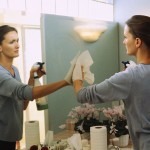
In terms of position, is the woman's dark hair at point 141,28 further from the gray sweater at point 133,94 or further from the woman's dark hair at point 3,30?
the woman's dark hair at point 3,30

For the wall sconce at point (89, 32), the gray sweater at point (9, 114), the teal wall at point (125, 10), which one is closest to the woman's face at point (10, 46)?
the gray sweater at point (9, 114)

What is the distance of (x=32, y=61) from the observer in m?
1.63

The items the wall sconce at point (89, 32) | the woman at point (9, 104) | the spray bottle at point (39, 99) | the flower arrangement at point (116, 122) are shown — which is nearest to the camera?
the woman at point (9, 104)

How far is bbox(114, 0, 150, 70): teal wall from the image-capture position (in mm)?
2182

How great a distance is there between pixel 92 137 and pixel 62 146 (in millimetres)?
185

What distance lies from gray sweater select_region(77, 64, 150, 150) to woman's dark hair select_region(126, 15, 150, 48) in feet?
0.38

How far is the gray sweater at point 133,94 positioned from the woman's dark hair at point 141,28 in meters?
0.12

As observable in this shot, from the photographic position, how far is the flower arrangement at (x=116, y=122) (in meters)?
1.61

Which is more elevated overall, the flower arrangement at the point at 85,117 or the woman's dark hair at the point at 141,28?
the woman's dark hair at the point at 141,28

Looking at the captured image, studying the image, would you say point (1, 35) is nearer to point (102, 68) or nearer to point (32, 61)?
point (32, 61)

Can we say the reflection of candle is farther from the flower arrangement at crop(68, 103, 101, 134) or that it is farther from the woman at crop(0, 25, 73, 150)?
the woman at crop(0, 25, 73, 150)

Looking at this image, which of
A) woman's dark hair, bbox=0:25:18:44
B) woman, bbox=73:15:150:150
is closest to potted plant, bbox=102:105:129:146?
woman, bbox=73:15:150:150

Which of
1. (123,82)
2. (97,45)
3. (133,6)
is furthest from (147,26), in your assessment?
(133,6)

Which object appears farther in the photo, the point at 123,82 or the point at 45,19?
the point at 45,19
